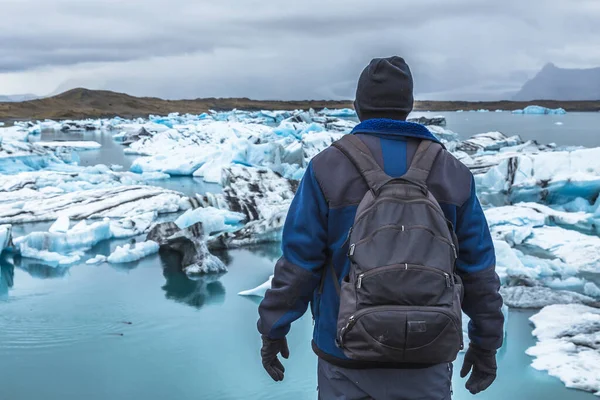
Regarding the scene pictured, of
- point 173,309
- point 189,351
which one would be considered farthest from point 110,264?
point 189,351

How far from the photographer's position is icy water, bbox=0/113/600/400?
331cm

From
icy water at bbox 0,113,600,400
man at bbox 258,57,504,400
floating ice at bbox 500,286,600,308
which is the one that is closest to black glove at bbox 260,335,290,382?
man at bbox 258,57,504,400

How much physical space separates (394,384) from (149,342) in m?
3.02

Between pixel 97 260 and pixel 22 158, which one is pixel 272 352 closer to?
pixel 97 260

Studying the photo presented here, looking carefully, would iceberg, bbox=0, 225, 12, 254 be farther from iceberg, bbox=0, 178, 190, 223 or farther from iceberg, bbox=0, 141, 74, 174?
iceberg, bbox=0, 141, 74, 174

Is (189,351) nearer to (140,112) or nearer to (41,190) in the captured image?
(41,190)

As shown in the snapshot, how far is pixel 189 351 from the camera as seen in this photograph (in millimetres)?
3850

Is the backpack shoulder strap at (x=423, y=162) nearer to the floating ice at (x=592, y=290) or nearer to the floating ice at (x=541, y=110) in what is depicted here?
the floating ice at (x=592, y=290)

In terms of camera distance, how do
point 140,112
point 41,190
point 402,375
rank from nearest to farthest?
point 402,375 < point 41,190 < point 140,112

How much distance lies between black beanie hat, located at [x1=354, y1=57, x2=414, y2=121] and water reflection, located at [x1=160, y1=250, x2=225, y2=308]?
12.0 feet

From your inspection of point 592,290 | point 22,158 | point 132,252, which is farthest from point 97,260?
point 22,158

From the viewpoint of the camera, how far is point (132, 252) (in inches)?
243

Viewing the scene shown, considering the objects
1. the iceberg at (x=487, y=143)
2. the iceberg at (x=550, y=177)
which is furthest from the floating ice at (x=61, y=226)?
the iceberg at (x=487, y=143)

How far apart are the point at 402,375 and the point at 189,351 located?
2786mm
